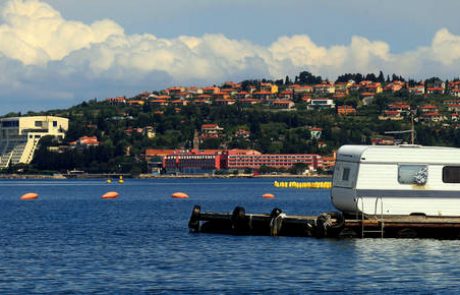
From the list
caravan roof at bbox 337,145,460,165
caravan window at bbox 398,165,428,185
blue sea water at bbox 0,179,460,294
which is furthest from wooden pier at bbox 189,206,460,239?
caravan roof at bbox 337,145,460,165

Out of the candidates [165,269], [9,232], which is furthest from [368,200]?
[9,232]

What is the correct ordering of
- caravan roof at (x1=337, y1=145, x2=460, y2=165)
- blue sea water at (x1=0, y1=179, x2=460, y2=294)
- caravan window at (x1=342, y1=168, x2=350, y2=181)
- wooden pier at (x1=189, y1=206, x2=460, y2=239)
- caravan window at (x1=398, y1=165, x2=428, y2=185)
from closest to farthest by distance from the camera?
blue sea water at (x1=0, y1=179, x2=460, y2=294)
wooden pier at (x1=189, y1=206, x2=460, y2=239)
caravan roof at (x1=337, y1=145, x2=460, y2=165)
caravan window at (x1=398, y1=165, x2=428, y2=185)
caravan window at (x1=342, y1=168, x2=350, y2=181)

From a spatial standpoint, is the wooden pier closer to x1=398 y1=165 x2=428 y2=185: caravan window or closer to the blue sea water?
the blue sea water

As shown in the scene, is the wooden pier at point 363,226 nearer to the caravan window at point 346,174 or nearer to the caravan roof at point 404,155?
the caravan window at point 346,174

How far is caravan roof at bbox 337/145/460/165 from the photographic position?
68.4 m

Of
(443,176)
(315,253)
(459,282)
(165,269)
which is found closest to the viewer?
(459,282)

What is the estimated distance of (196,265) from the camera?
61062mm

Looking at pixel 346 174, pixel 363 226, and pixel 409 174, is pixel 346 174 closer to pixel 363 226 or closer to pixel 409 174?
pixel 363 226

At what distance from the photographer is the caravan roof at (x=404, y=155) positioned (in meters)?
68.4

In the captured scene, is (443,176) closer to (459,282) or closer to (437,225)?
(437,225)

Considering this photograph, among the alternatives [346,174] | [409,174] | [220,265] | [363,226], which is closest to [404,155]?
[409,174]

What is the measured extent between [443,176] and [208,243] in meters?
14.6

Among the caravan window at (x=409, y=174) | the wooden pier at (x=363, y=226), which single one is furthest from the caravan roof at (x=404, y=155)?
the wooden pier at (x=363, y=226)

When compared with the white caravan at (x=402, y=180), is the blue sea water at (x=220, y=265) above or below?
below
